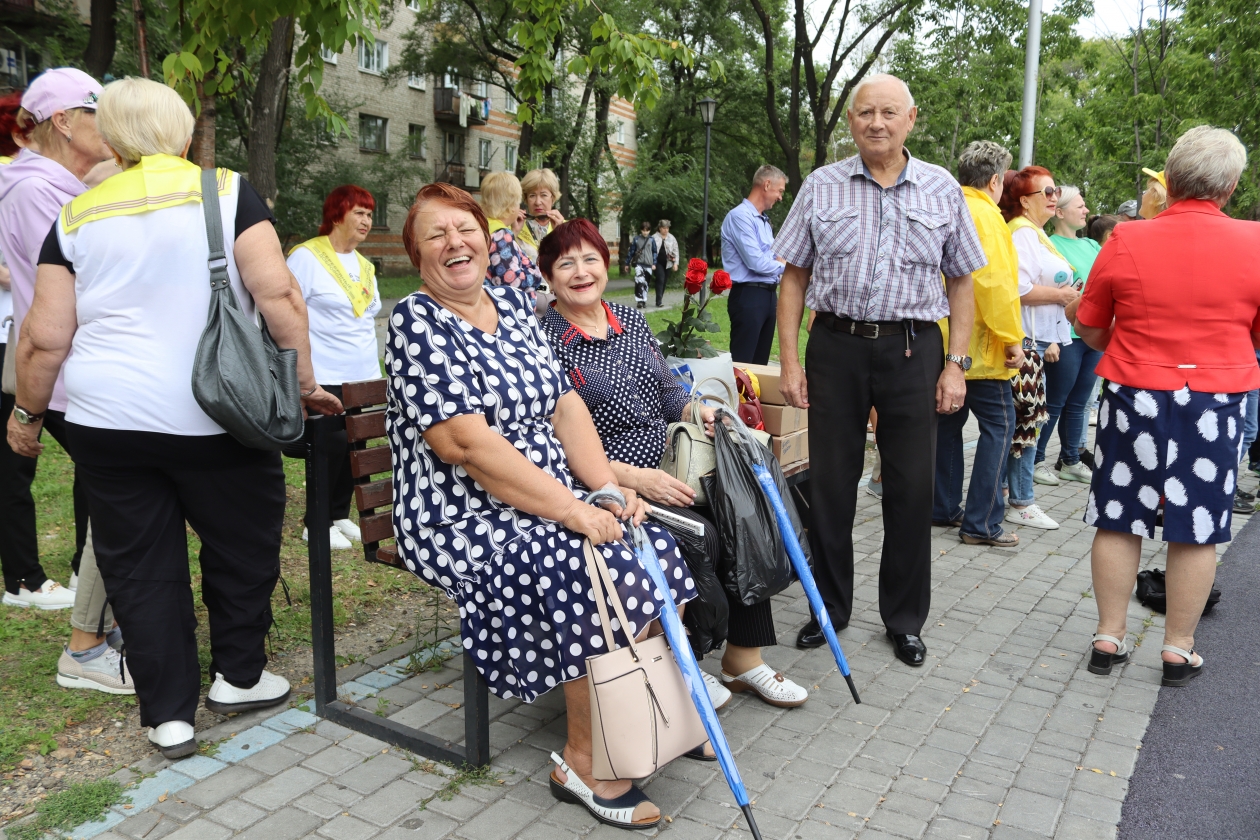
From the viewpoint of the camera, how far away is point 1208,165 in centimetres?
381

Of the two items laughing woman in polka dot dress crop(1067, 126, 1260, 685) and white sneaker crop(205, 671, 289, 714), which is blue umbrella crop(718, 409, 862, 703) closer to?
laughing woman in polka dot dress crop(1067, 126, 1260, 685)

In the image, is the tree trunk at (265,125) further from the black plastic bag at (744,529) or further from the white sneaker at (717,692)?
the white sneaker at (717,692)

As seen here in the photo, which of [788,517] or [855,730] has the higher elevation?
[788,517]

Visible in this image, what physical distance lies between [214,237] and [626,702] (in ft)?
5.89

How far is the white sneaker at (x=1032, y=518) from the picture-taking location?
6.42 metres

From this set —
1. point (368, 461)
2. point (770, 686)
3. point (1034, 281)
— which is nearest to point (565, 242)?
point (368, 461)

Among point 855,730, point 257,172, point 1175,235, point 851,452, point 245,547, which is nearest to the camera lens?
point 245,547

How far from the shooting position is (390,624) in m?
4.50

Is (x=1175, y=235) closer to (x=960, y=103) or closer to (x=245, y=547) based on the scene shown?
(x=245, y=547)

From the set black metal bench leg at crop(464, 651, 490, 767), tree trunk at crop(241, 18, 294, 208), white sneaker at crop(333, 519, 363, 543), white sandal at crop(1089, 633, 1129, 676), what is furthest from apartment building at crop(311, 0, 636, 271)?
black metal bench leg at crop(464, 651, 490, 767)

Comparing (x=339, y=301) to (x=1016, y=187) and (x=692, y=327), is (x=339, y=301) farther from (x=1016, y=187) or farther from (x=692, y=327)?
(x=1016, y=187)

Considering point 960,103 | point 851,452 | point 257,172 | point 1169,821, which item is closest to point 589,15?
point 960,103

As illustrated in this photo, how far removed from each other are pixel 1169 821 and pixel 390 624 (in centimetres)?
302

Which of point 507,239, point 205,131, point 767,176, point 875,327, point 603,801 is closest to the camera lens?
point 603,801
